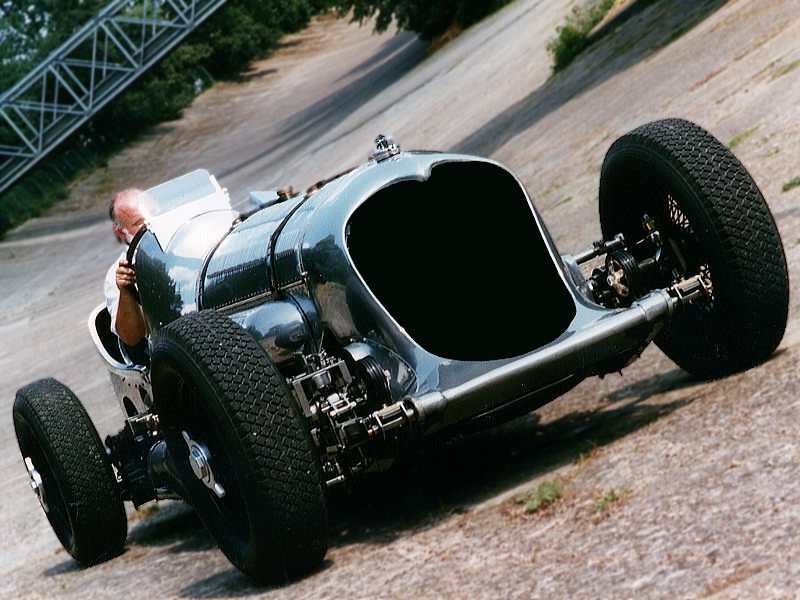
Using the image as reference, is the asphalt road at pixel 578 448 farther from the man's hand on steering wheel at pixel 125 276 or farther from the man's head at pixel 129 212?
the man's head at pixel 129 212

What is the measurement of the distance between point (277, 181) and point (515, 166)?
1321 cm

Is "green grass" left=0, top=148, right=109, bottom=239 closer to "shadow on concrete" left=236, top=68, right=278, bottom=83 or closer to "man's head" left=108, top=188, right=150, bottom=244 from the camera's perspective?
"shadow on concrete" left=236, top=68, right=278, bottom=83

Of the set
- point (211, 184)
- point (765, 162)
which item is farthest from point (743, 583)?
point (765, 162)

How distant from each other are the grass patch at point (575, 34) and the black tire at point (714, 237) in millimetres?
17822

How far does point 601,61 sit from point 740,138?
34.8 ft

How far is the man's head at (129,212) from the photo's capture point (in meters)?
8.03

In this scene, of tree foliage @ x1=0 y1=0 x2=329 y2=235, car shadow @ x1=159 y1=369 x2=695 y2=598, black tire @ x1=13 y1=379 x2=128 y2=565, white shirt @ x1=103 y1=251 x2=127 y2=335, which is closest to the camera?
car shadow @ x1=159 y1=369 x2=695 y2=598

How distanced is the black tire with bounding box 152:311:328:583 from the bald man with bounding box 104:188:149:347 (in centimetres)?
205

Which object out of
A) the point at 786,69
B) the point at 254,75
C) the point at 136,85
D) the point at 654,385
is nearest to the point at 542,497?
the point at 654,385

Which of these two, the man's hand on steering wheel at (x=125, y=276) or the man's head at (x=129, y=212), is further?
the man's head at (x=129, y=212)

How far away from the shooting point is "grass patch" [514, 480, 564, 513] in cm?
553

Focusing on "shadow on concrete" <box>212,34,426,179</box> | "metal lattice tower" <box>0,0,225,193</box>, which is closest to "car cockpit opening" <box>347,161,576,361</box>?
"shadow on concrete" <box>212,34,426,179</box>

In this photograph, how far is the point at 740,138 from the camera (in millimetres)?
12398

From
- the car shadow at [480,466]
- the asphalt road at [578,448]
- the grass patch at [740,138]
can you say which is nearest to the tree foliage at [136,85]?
the asphalt road at [578,448]
